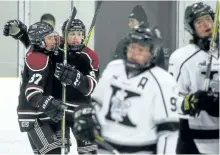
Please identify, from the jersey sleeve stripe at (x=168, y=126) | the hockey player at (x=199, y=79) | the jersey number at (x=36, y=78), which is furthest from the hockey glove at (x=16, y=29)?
the jersey sleeve stripe at (x=168, y=126)

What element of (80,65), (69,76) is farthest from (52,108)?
(80,65)

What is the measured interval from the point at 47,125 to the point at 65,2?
2.98m

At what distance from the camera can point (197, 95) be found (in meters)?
2.52

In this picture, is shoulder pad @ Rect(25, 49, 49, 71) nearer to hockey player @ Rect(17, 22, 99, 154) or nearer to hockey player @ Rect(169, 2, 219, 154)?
hockey player @ Rect(17, 22, 99, 154)

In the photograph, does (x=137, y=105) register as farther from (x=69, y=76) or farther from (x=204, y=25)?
(x=69, y=76)

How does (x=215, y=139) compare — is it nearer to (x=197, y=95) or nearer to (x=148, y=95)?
(x=197, y=95)

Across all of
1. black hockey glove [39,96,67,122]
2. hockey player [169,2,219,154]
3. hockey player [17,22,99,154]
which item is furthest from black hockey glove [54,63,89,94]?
hockey player [169,2,219,154]

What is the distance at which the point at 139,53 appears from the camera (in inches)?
86.7

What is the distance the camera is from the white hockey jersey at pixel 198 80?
259 centimetres

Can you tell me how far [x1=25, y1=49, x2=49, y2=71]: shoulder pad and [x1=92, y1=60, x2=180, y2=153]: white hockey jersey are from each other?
0.92 m

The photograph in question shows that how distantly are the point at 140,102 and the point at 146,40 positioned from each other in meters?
0.22

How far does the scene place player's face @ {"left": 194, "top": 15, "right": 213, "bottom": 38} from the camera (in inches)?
102

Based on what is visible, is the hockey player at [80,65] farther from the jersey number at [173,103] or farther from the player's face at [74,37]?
the jersey number at [173,103]

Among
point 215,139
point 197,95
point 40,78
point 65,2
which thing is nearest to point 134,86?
point 197,95
